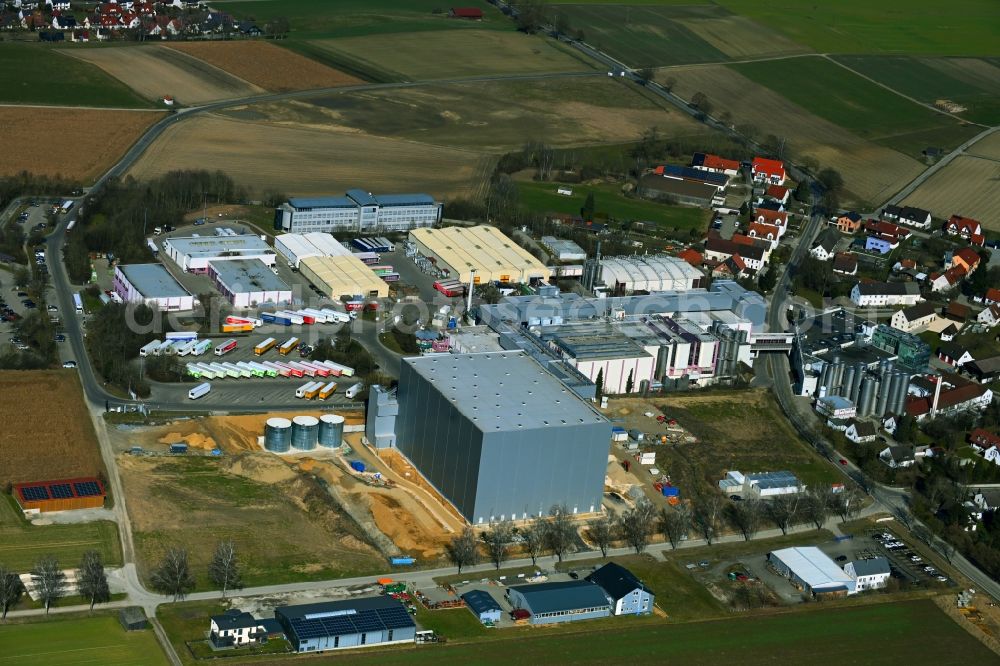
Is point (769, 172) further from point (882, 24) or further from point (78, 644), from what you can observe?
point (78, 644)

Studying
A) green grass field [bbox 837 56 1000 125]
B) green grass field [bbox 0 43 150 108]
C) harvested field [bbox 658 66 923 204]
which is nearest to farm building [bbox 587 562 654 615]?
harvested field [bbox 658 66 923 204]

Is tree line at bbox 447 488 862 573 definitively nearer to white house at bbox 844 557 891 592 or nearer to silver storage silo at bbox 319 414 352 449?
white house at bbox 844 557 891 592

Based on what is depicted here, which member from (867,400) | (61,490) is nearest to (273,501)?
(61,490)

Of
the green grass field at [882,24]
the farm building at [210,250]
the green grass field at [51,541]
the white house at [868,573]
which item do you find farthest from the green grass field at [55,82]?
the white house at [868,573]

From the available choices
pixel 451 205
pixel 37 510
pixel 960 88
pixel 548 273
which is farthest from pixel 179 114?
pixel 960 88

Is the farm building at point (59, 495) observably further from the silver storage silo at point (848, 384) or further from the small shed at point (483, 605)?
the silver storage silo at point (848, 384)

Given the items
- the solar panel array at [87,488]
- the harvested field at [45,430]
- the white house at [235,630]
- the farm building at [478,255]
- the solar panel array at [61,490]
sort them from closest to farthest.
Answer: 1. the white house at [235,630]
2. the solar panel array at [61,490]
3. the solar panel array at [87,488]
4. the harvested field at [45,430]
5. the farm building at [478,255]
